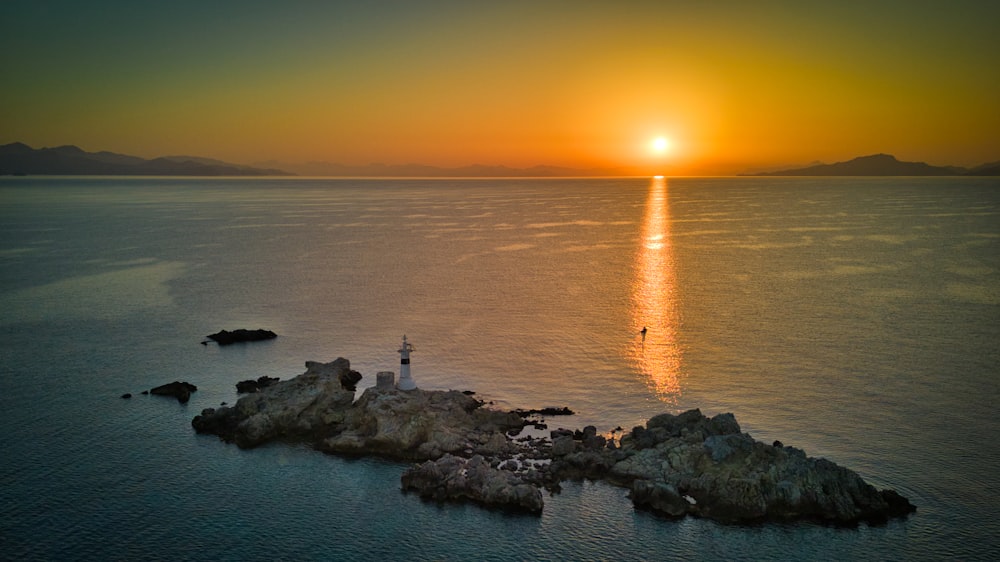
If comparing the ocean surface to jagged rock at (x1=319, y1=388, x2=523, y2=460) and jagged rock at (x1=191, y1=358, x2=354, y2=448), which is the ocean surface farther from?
jagged rock at (x1=319, y1=388, x2=523, y2=460)

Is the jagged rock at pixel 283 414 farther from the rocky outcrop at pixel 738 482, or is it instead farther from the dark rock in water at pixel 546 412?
the rocky outcrop at pixel 738 482

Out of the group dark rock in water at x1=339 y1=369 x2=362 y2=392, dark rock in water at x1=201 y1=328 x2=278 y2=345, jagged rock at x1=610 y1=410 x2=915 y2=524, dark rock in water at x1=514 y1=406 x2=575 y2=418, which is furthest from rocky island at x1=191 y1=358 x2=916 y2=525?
dark rock in water at x1=201 y1=328 x2=278 y2=345

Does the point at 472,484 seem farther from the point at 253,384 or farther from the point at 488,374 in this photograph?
the point at 253,384

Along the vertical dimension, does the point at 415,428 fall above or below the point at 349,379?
above

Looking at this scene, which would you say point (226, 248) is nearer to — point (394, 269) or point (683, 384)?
point (394, 269)

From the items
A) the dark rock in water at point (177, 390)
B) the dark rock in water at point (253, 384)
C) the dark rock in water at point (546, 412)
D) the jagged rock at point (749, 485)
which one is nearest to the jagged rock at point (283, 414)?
the dark rock in water at point (253, 384)

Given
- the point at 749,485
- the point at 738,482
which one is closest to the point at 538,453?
the point at 738,482

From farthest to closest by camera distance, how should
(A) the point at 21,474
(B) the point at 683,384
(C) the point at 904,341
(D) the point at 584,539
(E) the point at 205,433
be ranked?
(C) the point at 904,341
(B) the point at 683,384
(E) the point at 205,433
(A) the point at 21,474
(D) the point at 584,539

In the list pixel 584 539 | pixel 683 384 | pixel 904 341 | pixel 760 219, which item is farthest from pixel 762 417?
Result: pixel 760 219
